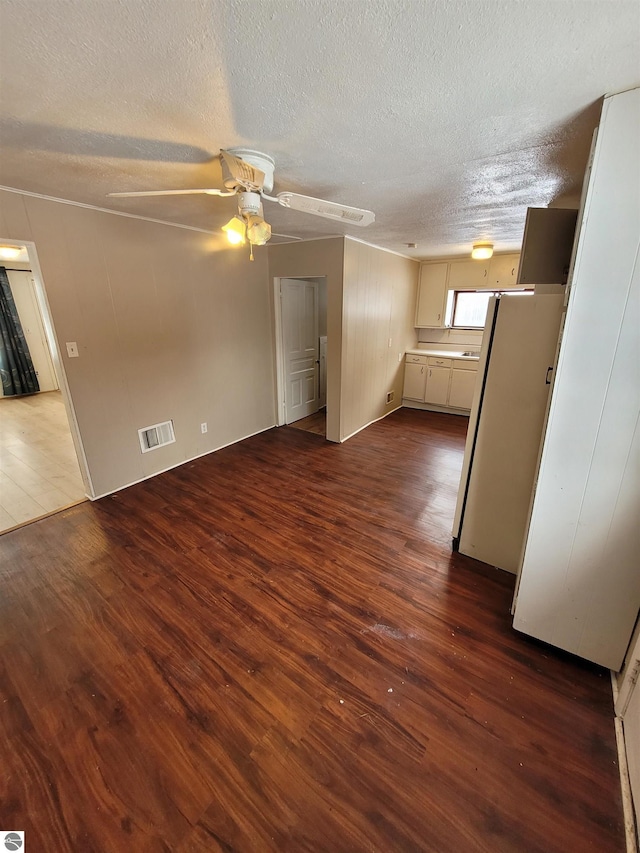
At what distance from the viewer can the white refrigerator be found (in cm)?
193

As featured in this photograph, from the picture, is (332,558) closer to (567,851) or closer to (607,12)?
(567,851)

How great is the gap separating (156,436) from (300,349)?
2411 millimetres

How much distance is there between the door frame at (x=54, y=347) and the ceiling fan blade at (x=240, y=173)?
5.60 feet

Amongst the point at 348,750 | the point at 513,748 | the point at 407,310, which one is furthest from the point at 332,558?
the point at 407,310

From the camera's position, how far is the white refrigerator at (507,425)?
193 centimetres

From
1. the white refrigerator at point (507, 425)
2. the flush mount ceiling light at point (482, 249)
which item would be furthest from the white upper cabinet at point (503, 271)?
the white refrigerator at point (507, 425)

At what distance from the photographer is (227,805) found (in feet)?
3.94

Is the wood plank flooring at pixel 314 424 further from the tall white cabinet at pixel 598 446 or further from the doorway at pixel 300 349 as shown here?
the tall white cabinet at pixel 598 446

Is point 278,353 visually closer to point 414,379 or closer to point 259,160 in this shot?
point 414,379

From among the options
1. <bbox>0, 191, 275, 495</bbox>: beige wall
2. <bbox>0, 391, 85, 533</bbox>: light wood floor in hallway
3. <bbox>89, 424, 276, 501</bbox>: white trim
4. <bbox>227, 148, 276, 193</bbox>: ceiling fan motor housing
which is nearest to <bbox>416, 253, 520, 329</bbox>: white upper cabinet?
<bbox>0, 191, 275, 495</bbox>: beige wall

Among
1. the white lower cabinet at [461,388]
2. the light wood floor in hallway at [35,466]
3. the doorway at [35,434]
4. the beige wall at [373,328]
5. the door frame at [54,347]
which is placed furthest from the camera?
the white lower cabinet at [461,388]

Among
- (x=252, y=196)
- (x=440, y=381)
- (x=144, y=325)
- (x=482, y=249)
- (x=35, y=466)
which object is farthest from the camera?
(x=440, y=381)

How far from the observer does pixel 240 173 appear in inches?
63.3

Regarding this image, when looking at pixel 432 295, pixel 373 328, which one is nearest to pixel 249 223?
pixel 373 328
